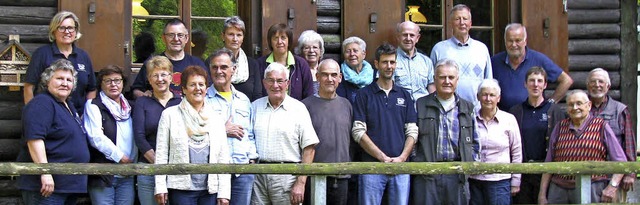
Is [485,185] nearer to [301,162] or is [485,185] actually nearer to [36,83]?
[301,162]

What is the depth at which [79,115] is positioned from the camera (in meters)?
7.46

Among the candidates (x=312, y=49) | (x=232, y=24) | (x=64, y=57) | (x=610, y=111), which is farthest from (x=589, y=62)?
(x=64, y=57)

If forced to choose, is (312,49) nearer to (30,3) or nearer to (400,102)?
(400,102)

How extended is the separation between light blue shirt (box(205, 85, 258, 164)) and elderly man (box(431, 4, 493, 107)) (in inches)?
68.4

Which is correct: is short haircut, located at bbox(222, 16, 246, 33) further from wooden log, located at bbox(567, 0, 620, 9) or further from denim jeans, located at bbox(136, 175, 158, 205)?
wooden log, located at bbox(567, 0, 620, 9)

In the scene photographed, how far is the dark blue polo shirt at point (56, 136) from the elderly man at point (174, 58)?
2.21ft

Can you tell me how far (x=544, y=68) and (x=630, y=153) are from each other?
103 cm

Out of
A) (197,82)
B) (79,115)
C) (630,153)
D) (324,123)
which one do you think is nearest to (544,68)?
(630,153)

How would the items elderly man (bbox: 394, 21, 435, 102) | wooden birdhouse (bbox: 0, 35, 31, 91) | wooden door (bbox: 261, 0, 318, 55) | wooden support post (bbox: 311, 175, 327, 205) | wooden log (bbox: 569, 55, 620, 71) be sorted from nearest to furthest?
wooden support post (bbox: 311, 175, 327, 205) → wooden birdhouse (bbox: 0, 35, 31, 91) → elderly man (bbox: 394, 21, 435, 102) → wooden door (bbox: 261, 0, 318, 55) → wooden log (bbox: 569, 55, 620, 71)

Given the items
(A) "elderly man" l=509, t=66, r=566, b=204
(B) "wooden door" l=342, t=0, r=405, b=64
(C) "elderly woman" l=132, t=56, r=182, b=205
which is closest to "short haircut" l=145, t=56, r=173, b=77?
(C) "elderly woman" l=132, t=56, r=182, b=205

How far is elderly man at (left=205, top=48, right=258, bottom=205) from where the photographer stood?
23.8ft

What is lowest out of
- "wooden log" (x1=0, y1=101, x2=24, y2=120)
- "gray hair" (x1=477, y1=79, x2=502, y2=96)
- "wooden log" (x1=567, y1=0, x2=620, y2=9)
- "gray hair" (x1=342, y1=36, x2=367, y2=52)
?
"wooden log" (x1=0, y1=101, x2=24, y2=120)

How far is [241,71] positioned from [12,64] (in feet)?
5.17

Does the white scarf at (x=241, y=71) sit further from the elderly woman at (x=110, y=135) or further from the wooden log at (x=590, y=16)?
the wooden log at (x=590, y=16)
